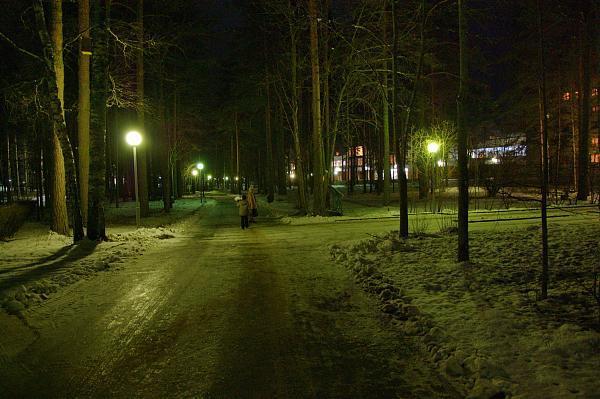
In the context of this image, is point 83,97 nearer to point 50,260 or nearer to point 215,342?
point 50,260

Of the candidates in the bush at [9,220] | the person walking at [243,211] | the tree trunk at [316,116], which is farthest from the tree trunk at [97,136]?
the tree trunk at [316,116]

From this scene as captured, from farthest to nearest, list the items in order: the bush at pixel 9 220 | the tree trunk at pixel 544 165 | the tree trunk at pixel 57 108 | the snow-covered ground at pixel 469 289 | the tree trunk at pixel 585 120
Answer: the tree trunk at pixel 585 120, the bush at pixel 9 220, the tree trunk at pixel 57 108, the tree trunk at pixel 544 165, the snow-covered ground at pixel 469 289

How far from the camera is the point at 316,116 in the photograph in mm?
21938

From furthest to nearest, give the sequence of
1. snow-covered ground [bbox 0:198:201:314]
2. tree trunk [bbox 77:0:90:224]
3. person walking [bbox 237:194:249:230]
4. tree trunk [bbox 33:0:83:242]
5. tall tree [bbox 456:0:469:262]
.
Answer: person walking [bbox 237:194:249:230] → tree trunk [bbox 77:0:90:224] → tree trunk [bbox 33:0:83:242] → tall tree [bbox 456:0:469:262] → snow-covered ground [bbox 0:198:201:314]

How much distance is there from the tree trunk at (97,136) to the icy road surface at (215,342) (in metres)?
4.77

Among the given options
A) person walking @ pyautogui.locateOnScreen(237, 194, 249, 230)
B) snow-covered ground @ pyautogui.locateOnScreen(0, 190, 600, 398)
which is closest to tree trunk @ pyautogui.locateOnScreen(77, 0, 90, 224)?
snow-covered ground @ pyautogui.locateOnScreen(0, 190, 600, 398)

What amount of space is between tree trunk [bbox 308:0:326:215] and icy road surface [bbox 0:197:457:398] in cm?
1283

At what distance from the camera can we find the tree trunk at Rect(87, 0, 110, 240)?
46.3 ft

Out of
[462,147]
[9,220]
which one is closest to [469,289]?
[462,147]

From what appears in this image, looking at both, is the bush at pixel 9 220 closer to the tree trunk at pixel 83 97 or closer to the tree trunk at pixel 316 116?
the tree trunk at pixel 83 97

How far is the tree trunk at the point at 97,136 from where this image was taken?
46.3 feet

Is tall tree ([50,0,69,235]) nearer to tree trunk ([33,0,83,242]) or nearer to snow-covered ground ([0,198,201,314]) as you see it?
tree trunk ([33,0,83,242])


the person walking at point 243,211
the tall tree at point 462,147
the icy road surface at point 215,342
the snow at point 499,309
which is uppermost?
the tall tree at point 462,147

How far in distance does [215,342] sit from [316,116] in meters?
17.2
